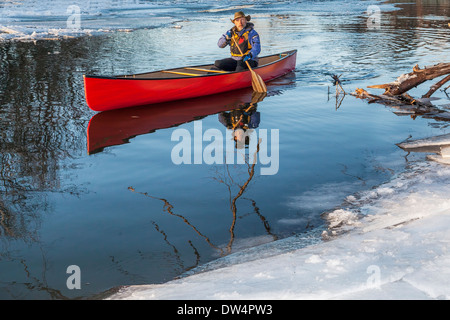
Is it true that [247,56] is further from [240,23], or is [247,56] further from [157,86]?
[157,86]

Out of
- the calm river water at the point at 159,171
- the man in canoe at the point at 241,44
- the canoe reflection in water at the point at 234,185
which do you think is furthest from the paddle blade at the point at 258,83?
the canoe reflection in water at the point at 234,185

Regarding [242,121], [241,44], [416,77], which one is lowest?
[242,121]

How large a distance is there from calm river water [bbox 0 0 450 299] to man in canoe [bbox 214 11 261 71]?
31.6 inches

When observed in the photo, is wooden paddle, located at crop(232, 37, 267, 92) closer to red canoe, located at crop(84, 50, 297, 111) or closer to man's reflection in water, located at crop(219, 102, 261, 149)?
red canoe, located at crop(84, 50, 297, 111)

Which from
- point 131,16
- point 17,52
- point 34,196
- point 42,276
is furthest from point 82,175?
point 131,16

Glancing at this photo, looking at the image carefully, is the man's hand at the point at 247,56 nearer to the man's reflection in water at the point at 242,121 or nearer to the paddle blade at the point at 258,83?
the paddle blade at the point at 258,83

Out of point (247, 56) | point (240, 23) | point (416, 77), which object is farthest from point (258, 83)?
point (416, 77)

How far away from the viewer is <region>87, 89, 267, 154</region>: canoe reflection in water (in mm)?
8532

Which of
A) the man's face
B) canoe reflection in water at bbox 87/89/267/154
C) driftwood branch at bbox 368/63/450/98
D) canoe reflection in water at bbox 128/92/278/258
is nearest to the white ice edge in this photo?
canoe reflection in water at bbox 128/92/278/258

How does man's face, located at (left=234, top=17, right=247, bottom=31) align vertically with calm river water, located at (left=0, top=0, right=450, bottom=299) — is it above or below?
above

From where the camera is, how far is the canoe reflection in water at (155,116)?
28.0 feet

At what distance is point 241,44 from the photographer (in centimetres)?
1184

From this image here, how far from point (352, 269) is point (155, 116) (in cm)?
648

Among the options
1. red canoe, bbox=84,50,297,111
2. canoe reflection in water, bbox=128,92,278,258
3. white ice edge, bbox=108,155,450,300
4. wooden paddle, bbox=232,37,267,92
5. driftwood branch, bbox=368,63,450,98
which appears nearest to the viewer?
white ice edge, bbox=108,155,450,300
